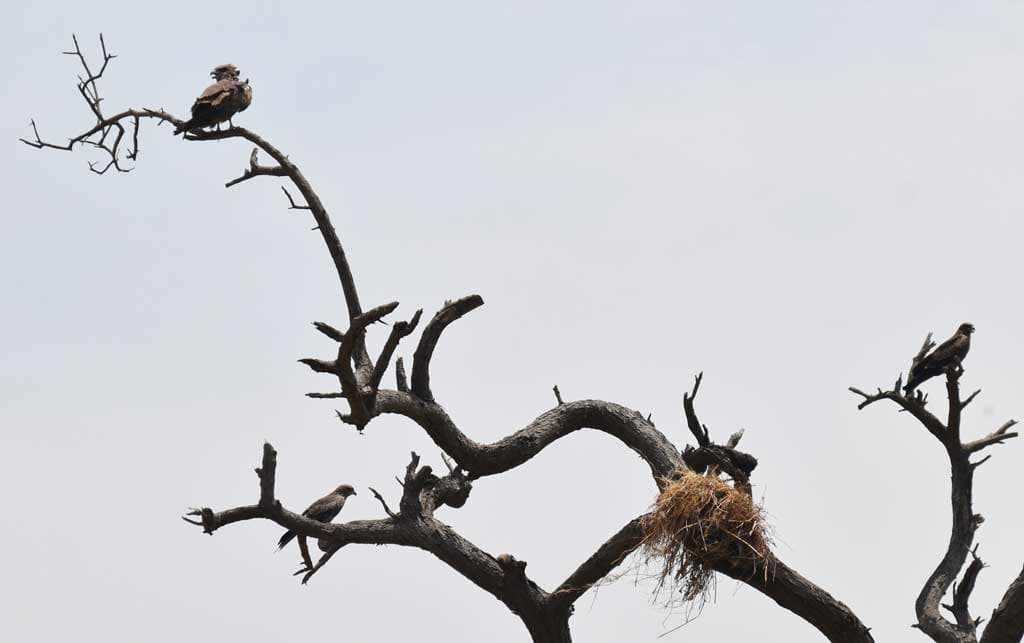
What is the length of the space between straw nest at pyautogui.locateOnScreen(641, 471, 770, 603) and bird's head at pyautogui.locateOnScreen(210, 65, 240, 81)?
4.68 metres

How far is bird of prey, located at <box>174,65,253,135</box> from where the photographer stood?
29.0 feet

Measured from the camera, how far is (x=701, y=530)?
755 cm

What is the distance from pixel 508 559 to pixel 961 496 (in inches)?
133

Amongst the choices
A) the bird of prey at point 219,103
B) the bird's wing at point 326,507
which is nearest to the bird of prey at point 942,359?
the bird's wing at point 326,507

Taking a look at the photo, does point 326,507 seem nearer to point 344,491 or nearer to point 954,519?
point 344,491

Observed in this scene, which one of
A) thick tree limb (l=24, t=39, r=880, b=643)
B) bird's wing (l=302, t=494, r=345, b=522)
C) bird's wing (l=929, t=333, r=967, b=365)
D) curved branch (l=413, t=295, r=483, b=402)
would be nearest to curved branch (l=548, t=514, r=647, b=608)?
thick tree limb (l=24, t=39, r=880, b=643)

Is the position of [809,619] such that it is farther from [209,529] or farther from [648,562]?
[209,529]

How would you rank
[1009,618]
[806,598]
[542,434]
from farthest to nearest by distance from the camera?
[542,434] → [806,598] → [1009,618]

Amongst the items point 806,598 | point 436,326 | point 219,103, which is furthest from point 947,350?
point 219,103

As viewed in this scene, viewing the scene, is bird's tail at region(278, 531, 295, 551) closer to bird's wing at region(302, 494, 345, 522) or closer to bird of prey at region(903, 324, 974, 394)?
bird's wing at region(302, 494, 345, 522)

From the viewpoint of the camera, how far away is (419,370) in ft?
26.6

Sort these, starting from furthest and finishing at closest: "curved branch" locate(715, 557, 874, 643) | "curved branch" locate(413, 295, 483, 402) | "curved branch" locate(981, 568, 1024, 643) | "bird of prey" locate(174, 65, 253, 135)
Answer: "bird of prey" locate(174, 65, 253, 135), "curved branch" locate(413, 295, 483, 402), "curved branch" locate(715, 557, 874, 643), "curved branch" locate(981, 568, 1024, 643)

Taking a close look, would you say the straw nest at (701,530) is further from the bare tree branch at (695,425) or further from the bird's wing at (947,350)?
the bird's wing at (947,350)

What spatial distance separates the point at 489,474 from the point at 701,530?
5.45 feet
